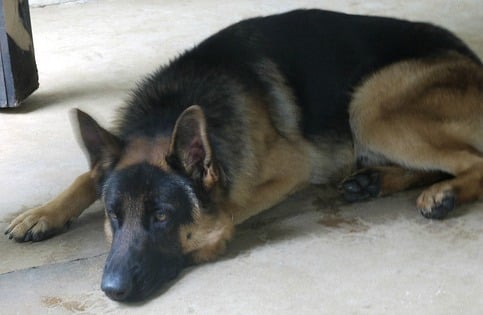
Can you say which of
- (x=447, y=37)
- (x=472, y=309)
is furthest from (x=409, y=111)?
(x=472, y=309)

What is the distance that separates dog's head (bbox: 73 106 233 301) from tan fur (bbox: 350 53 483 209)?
1.08 meters

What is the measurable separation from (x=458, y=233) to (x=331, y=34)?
1294 millimetres

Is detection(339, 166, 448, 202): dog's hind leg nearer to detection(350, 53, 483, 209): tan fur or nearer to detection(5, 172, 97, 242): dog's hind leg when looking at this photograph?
detection(350, 53, 483, 209): tan fur

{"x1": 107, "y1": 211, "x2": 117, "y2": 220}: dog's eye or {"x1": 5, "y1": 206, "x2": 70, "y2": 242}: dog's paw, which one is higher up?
{"x1": 107, "y1": 211, "x2": 117, "y2": 220}: dog's eye

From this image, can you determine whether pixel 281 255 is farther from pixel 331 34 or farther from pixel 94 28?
pixel 94 28

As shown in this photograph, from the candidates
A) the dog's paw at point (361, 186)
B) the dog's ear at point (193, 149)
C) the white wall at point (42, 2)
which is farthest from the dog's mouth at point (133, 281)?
the white wall at point (42, 2)

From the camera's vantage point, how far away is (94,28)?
760cm

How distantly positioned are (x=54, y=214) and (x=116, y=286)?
2.80ft

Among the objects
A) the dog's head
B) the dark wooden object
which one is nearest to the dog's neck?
the dog's head

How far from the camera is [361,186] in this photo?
13.1ft

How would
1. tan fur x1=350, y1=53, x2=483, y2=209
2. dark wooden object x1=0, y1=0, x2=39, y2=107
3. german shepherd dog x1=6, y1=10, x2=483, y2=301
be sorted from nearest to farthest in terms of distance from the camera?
german shepherd dog x1=6, y1=10, x2=483, y2=301, tan fur x1=350, y1=53, x2=483, y2=209, dark wooden object x1=0, y1=0, x2=39, y2=107

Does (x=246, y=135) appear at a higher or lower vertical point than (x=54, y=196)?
higher

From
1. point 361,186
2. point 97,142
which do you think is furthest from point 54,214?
point 361,186

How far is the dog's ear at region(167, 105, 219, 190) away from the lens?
308cm
